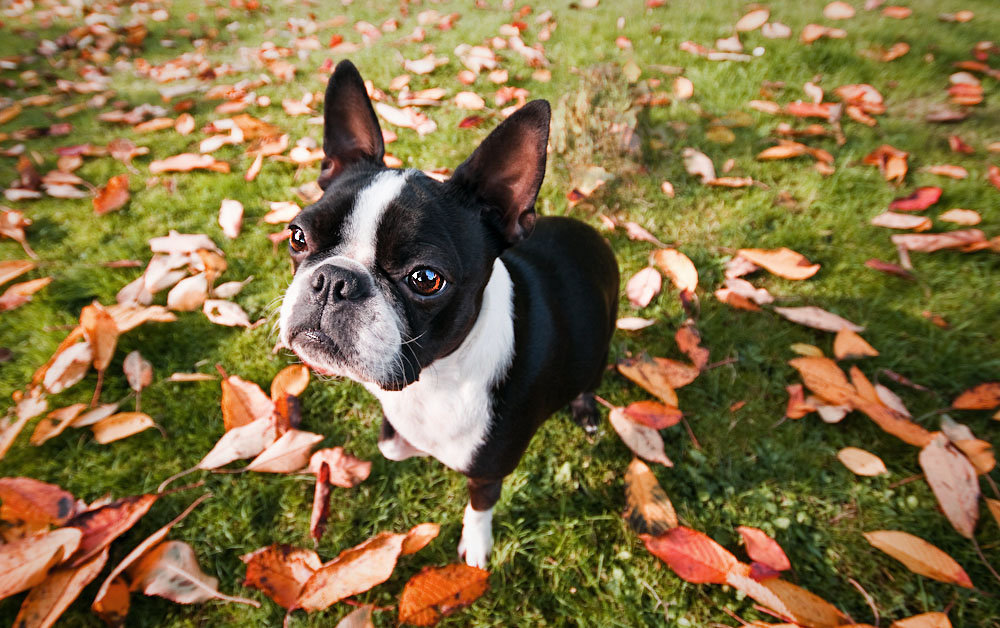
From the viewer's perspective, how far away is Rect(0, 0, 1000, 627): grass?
219cm

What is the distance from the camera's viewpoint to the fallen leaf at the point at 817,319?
2.98 meters

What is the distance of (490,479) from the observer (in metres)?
2.06

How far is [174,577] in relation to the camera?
203 cm

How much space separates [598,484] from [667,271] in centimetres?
158

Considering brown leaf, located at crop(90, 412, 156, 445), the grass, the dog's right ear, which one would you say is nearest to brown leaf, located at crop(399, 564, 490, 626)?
the grass

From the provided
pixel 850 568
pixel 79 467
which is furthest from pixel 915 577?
pixel 79 467

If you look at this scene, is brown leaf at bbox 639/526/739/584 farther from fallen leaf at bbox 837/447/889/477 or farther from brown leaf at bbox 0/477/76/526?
brown leaf at bbox 0/477/76/526

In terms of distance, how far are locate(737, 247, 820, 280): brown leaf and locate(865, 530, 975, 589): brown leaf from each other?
1573mm

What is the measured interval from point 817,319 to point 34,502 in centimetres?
408

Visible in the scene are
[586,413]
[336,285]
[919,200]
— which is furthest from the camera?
[919,200]

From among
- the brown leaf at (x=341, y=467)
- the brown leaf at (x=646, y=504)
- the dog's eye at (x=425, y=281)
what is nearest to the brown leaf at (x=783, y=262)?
the brown leaf at (x=646, y=504)

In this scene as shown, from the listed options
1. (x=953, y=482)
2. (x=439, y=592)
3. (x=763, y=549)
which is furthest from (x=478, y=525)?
(x=953, y=482)

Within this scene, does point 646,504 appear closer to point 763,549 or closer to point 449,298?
point 763,549

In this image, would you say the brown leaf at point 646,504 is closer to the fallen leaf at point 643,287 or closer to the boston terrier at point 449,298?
the boston terrier at point 449,298
